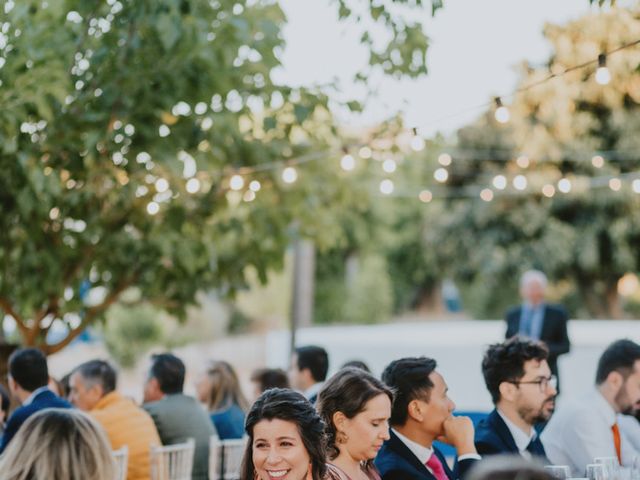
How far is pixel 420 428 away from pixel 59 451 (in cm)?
193

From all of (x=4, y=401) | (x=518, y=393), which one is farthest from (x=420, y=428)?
(x=4, y=401)

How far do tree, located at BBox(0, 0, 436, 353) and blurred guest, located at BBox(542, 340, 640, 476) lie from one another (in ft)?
7.20

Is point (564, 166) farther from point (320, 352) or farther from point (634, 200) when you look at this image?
point (320, 352)

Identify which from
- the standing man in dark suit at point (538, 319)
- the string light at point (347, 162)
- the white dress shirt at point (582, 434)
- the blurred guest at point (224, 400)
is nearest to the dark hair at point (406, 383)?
the white dress shirt at point (582, 434)

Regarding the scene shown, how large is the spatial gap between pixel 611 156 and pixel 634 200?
966 mm

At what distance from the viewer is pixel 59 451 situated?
240 centimetres

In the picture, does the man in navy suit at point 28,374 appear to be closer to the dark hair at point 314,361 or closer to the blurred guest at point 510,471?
the dark hair at point 314,361

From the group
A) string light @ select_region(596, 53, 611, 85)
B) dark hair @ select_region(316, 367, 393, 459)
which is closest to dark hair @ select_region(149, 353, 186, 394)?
dark hair @ select_region(316, 367, 393, 459)

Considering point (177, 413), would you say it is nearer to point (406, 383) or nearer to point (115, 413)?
point (115, 413)

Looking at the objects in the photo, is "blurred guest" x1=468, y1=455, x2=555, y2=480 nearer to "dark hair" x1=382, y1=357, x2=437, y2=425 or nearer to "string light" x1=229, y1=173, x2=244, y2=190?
"dark hair" x1=382, y1=357, x2=437, y2=425

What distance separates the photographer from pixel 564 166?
20.6m

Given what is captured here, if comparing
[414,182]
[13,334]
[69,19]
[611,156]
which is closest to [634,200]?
[611,156]

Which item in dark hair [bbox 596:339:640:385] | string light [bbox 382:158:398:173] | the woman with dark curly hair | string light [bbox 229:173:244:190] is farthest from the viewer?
string light [bbox 382:158:398:173]

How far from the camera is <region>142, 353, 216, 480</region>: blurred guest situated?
595cm
